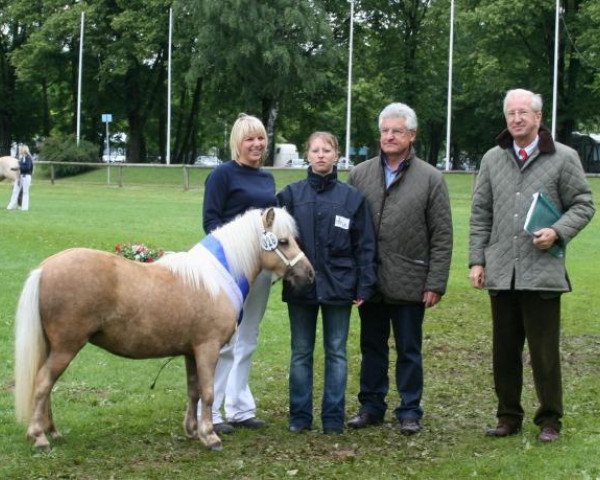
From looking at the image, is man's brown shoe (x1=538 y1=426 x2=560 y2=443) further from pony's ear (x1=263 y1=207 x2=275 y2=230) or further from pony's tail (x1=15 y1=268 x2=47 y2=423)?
pony's tail (x1=15 y1=268 x2=47 y2=423)

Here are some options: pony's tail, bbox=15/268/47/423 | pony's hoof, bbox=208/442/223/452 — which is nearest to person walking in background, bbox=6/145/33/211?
pony's tail, bbox=15/268/47/423

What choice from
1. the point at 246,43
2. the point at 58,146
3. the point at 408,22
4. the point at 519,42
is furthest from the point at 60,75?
the point at 519,42

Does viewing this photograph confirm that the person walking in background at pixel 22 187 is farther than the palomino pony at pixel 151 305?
Yes

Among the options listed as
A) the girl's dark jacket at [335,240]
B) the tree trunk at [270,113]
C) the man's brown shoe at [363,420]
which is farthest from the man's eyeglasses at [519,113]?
the tree trunk at [270,113]

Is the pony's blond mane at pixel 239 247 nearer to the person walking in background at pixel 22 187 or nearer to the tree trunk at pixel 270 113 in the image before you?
the person walking in background at pixel 22 187

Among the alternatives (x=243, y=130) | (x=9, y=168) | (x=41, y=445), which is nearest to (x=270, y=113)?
(x=9, y=168)

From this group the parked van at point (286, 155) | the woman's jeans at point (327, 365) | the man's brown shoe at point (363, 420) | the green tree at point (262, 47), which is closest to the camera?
the woman's jeans at point (327, 365)

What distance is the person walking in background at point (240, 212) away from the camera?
7.00 metres

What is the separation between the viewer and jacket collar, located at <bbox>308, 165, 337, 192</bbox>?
700 cm

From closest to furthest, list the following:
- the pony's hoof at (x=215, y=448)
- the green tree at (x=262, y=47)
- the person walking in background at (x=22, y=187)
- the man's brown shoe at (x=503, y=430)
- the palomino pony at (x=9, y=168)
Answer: the pony's hoof at (x=215, y=448), the man's brown shoe at (x=503, y=430), the person walking in background at (x=22, y=187), the palomino pony at (x=9, y=168), the green tree at (x=262, y=47)

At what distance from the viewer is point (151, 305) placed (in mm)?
6363

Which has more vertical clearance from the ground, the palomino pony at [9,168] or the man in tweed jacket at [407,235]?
the palomino pony at [9,168]

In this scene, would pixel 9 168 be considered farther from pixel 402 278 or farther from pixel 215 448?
pixel 215 448

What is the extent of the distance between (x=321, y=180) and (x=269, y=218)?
559 mm
